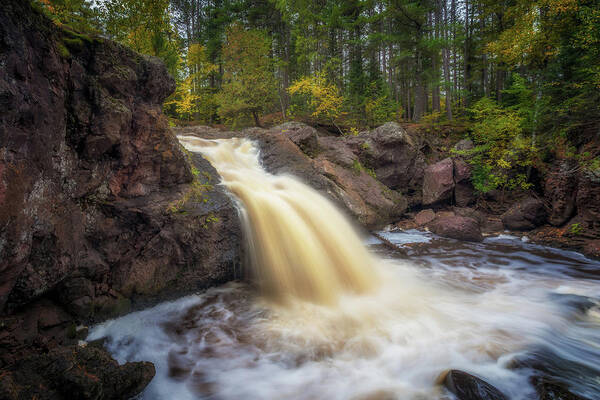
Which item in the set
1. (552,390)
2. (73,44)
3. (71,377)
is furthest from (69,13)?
(552,390)

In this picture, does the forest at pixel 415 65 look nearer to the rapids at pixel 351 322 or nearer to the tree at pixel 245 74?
the tree at pixel 245 74

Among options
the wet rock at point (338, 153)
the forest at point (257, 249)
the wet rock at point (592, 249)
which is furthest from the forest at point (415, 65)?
the wet rock at point (338, 153)

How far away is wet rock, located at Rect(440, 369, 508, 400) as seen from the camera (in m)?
2.59

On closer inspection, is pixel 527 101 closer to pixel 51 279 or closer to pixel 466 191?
pixel 466 191

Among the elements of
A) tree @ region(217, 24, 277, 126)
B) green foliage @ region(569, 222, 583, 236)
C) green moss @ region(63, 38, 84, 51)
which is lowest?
green foliage @ region(569, 222, 583, 236)

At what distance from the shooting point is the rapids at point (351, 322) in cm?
308

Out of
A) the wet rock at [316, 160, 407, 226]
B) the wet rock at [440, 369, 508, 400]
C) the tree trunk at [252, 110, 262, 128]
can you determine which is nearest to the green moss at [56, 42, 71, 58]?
the wet rock at [440, 369, 508, 400]

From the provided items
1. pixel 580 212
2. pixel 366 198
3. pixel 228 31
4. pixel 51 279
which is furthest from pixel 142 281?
pixel 228 31

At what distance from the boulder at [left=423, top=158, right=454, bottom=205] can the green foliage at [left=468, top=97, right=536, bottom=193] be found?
86cm

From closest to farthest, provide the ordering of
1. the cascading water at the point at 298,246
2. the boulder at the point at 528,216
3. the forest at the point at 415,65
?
1. the cascading water at the point at 298,246
2. the forest at the point at 415,65
3. the boulder at the point at 528,216

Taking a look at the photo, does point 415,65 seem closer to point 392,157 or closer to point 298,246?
point 392,157

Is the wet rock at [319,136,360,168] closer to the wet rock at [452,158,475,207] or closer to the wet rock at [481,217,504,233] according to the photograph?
the wet rock at [452,158,475,207]

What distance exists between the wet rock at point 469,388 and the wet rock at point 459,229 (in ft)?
21.7

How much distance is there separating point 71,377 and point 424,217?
10.5 metres
